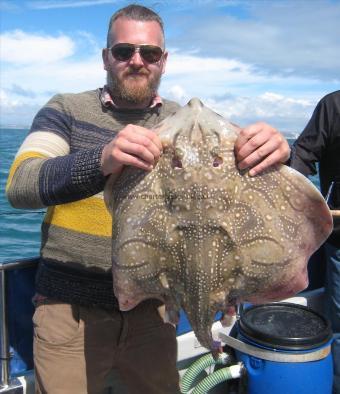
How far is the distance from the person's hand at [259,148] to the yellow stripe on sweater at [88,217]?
0.91 m

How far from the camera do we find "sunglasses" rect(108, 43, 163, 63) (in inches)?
99.8

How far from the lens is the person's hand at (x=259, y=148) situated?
6.09 ft

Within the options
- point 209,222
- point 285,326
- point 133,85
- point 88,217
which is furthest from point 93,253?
point 285,326

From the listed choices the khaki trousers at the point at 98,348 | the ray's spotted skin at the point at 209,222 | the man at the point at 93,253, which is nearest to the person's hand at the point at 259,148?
the ray's spotted skin at the point at 209,222

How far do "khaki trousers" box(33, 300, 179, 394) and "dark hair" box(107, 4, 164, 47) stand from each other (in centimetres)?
157

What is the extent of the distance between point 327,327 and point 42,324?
7.30 ft

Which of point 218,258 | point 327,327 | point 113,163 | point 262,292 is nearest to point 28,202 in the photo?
point 113,163

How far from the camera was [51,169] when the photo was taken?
2135 millimetres

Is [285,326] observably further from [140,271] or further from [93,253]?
[140,271]

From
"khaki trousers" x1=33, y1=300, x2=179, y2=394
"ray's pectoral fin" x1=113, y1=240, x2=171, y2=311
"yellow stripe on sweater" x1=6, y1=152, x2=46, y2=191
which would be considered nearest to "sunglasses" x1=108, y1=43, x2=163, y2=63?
"yellow stripe on sweater" x1=6, y1=152, x2=46, y2=191

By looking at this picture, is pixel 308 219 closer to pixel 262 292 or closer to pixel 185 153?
pixel 262 292

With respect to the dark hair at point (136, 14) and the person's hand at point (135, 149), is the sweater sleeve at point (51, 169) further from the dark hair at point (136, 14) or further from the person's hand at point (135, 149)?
the dark hair at point (136, 14)

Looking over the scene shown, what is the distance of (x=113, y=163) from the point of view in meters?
1.94

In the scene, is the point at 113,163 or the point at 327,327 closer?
the point at 113,163
